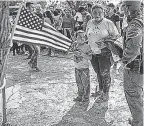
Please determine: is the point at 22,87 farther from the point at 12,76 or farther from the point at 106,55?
the point at 106,55

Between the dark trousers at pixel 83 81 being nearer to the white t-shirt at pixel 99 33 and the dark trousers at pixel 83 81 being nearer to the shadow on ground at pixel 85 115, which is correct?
the shadow on ground at pixel 85 115

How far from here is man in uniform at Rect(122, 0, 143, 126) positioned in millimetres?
3820

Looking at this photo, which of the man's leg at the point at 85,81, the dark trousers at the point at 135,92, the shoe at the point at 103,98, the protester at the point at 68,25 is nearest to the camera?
the dark trousers at the point at 135,92

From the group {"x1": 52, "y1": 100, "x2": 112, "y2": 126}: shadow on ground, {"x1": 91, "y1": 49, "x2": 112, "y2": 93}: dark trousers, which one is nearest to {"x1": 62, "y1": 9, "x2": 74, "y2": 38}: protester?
{"x1": 91, "y1": 49, "x2": 112, "y2": 93}: dark trousers

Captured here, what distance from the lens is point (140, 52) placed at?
3.95 meters

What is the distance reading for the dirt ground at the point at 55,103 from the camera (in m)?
4.98

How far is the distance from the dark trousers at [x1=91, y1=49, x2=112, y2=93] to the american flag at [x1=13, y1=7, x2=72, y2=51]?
0.94 metres

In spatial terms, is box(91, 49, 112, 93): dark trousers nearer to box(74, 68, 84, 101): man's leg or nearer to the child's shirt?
the child's shirt

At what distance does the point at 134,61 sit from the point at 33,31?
6.41 feet

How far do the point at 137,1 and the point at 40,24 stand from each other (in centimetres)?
187

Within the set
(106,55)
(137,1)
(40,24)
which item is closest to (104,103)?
(106,55)

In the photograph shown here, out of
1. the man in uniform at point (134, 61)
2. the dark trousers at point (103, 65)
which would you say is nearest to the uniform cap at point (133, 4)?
the man in uniform at point (134, 61)

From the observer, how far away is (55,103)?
5.84 m

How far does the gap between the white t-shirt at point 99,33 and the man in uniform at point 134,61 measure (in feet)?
4.88
